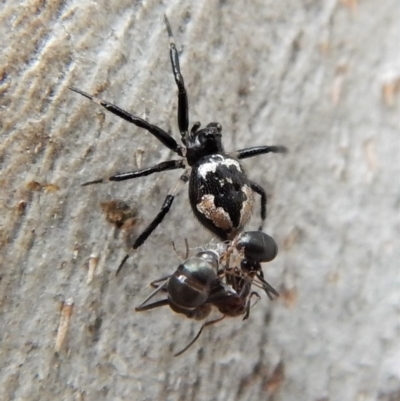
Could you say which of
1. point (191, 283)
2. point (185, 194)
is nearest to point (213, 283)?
point (191, 283)

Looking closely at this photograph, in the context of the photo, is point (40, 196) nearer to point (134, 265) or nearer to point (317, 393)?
point (134, 265)

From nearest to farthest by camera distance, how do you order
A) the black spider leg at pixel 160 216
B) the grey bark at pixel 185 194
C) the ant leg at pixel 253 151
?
the grey bark at pixel 185 194 < the black spider leg at pixel 160 216 < the ant leg at pixel 253 151

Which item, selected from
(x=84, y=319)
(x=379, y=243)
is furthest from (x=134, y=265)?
(x=379, y=243)

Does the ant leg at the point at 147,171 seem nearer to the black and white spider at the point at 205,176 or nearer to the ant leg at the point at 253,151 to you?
the black and white spider at the point at 205,176

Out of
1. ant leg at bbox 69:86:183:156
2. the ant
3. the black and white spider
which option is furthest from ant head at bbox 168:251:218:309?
ant leg at bbox 69:86:183:156

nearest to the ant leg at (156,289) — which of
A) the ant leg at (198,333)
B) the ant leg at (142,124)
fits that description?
the ant leg at (198,333)

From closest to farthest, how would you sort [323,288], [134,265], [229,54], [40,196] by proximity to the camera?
[40,196] → [134,265] → [229,54] → [323,288]
